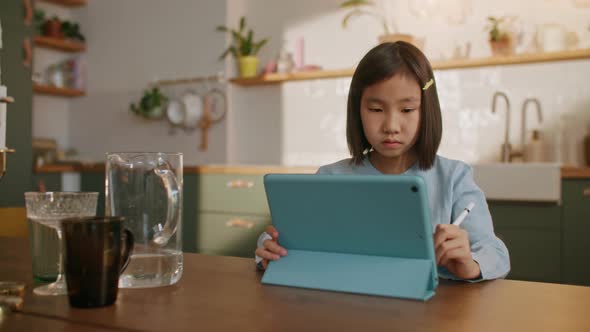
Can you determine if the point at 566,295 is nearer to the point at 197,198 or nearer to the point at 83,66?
the point at 197,198

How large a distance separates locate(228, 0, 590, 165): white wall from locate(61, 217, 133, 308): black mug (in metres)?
2.91

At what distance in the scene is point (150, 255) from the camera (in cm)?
80

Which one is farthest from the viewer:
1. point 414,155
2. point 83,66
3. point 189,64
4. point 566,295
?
point 83,66

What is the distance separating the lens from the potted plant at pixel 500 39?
3.14m

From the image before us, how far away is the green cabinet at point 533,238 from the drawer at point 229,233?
3.98 ft

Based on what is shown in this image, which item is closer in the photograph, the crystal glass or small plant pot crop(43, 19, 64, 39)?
the crystal glass

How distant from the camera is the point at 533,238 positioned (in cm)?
269

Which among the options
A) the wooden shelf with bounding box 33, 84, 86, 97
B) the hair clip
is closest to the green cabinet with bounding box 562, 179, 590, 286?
the hair clip

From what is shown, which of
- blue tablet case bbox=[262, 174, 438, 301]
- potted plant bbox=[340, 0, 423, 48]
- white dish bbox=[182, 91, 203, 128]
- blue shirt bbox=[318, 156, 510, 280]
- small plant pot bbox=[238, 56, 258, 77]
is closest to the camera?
blue tablet case bbox=[262, 174, 438, 301]

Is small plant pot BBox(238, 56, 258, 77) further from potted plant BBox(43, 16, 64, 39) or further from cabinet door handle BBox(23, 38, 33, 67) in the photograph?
potted plant BBox(43, 16, 64, 39)

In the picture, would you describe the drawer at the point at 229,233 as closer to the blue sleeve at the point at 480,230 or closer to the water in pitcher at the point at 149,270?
the blue sleeve at the point at 480,230

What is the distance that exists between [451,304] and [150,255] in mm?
395

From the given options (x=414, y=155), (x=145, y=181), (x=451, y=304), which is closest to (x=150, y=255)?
(x=145, y=181)

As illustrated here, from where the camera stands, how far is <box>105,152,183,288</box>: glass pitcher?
0.78 m
